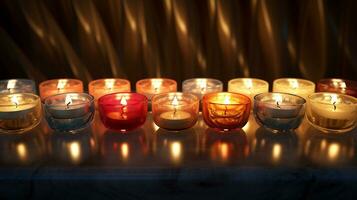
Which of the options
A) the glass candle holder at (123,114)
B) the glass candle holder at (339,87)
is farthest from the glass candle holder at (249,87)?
the glass candle holder at (123,114)

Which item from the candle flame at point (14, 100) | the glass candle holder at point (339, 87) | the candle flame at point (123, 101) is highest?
the candle flame at point (14, 100)

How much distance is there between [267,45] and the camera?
3.30 ft

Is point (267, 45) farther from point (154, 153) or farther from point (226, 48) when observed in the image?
point (154, 153)

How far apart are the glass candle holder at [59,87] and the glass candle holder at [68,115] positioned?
0.11m

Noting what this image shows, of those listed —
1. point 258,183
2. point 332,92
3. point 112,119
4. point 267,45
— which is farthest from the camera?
point 267,45

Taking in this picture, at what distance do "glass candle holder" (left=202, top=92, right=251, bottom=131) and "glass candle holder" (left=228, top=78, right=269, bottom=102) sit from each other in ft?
0.29

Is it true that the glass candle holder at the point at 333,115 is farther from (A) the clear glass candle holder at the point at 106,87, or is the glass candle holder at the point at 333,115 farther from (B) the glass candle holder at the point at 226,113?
(A) the clear glass candle holder at the point at 106,87

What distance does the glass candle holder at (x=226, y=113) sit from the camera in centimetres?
74

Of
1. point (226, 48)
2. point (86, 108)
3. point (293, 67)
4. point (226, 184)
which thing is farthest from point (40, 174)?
point (293, 67)

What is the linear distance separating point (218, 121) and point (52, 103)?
0.35 meters

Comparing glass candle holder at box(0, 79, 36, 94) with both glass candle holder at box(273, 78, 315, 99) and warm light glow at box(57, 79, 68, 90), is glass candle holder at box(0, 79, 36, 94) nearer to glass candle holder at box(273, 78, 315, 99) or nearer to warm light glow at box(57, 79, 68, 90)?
warm light glow at box(57, 79, 68, 90)

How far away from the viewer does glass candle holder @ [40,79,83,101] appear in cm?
88

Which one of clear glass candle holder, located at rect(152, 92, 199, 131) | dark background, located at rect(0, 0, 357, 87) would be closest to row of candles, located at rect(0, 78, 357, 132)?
clear glass candle holder, located at rect(152, 92, 199, 131)

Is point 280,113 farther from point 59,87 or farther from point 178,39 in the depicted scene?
point 59,87
